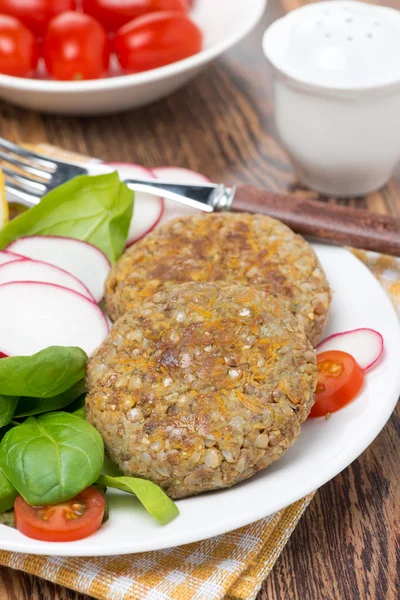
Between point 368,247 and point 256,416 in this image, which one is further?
point 368,247

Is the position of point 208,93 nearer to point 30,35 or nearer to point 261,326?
point 30,35

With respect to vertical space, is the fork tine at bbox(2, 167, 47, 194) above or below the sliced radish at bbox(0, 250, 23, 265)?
below

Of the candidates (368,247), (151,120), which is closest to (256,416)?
(368,247)

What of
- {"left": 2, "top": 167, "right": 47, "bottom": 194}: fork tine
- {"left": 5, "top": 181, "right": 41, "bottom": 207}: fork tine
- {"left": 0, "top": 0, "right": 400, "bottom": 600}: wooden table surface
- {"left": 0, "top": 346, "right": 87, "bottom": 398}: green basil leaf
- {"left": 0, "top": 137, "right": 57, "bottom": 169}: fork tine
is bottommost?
{"left": 0, "top": 0, "right": 400, "bottom": 600}: wooden table surface

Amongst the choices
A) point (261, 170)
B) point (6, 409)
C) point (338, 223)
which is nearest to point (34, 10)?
point (261, 170)

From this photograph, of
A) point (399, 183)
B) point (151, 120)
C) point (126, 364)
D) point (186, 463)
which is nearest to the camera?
point (186, 463)

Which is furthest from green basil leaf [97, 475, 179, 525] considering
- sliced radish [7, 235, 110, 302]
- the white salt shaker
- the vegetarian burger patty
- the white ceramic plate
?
the white salt shaker

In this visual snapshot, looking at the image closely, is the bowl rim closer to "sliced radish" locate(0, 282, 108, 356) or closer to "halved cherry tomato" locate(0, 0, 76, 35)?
"halved cherry tomato" locate(0, 0, 76, 35)
